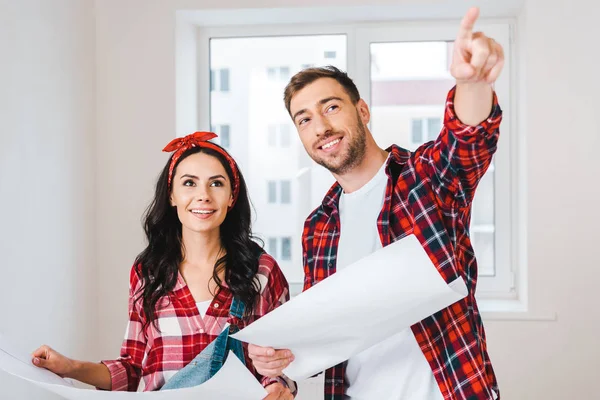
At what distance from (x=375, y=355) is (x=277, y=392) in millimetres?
229

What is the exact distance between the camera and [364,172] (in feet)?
4.97

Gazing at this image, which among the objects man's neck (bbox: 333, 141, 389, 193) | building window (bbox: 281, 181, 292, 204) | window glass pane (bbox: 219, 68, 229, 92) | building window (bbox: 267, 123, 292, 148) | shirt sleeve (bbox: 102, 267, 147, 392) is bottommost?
shirt sleeve (bbox: 102, 267, 147, 392)

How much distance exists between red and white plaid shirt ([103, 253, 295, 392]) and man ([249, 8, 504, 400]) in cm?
15

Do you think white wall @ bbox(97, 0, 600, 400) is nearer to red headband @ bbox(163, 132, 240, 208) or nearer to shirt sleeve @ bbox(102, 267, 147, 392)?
red headband @ bbox(163, 132, 240, 208)

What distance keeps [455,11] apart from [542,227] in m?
0.96

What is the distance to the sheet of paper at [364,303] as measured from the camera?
3.41 ft

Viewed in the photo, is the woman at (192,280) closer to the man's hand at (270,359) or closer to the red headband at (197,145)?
the red headband at (197,145)

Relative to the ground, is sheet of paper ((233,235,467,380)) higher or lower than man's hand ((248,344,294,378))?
higher

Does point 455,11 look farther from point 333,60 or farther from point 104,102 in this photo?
point 104,102

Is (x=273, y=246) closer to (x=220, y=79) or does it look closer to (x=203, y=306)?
(x=220, y=79)

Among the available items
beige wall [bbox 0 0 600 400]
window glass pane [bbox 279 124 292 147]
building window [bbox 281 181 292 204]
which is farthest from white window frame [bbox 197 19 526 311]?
building window [bbox 281 181 292 204]

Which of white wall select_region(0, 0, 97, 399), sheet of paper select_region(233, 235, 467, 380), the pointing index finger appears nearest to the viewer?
the pointing index finger

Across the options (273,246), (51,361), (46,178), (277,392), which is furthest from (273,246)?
(51,361)

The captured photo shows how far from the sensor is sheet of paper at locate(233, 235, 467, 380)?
3.41 feet
